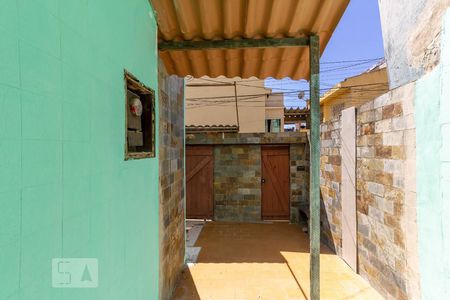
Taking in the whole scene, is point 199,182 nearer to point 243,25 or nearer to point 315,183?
point 315,183

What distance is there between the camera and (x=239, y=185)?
7066 mm

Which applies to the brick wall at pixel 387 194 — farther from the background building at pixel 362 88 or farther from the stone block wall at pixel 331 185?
the background building at pixel 362 88

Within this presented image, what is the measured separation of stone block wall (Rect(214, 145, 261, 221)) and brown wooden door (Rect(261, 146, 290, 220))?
173 mm

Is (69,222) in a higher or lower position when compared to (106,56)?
lower

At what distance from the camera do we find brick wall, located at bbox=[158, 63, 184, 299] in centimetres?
286

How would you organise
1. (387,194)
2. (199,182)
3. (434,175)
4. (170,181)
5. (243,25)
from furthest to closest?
(199,182) → (170,181) → (387,194) → (243,25) → (434,175)

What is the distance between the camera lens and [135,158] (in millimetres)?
1935

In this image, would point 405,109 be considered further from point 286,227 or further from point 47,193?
point 286,227

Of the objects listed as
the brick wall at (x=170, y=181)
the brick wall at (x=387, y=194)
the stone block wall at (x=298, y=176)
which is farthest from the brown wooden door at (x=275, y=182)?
the brick wall at (x=170, y=181)

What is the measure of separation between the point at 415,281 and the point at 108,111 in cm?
315

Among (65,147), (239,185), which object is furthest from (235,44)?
(239,185)

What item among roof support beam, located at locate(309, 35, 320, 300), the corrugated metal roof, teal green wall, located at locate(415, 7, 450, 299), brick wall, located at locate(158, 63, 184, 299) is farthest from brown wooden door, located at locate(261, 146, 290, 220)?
teal green wall, located at locate(415, 7, 450, 299)

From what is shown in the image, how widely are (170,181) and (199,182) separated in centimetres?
398

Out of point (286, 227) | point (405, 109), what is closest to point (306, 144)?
point (286, 227)
